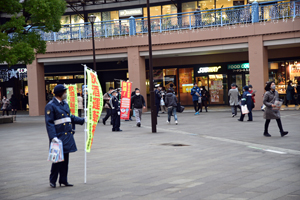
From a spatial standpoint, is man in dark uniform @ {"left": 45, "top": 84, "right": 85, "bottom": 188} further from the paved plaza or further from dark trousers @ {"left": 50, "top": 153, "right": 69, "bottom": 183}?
A: the paved plaza

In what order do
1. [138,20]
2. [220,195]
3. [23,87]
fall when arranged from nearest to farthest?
[220,195]
[138,20]
[23,87]

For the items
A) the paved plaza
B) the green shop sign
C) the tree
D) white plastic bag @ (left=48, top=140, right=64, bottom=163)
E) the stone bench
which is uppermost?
the tree

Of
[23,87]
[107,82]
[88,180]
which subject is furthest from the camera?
[23,87]

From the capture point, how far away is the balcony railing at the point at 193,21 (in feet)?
75.8

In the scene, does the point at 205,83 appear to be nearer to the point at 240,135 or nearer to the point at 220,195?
the point at 240,135

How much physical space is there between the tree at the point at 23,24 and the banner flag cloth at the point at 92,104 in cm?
1335

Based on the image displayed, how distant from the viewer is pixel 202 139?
39.9 ft

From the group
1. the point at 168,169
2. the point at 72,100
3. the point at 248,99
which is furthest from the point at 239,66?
the point at 168,169

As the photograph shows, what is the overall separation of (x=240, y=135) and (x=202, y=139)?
57.1 inches

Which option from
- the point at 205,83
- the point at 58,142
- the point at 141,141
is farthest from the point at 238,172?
the point at 205,83

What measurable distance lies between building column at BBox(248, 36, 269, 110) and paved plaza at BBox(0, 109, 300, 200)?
11.5 metres

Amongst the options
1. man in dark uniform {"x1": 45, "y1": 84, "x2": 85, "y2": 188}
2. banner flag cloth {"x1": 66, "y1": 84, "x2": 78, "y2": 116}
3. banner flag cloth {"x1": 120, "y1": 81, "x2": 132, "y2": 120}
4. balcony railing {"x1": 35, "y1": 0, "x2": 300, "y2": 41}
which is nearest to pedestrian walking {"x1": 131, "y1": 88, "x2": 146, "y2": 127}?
banner flag cloth {"x1": 120, "y1": 81, "x2": 132, "y2": 120}

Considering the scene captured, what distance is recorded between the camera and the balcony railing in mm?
23109

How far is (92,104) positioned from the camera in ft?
22.3
